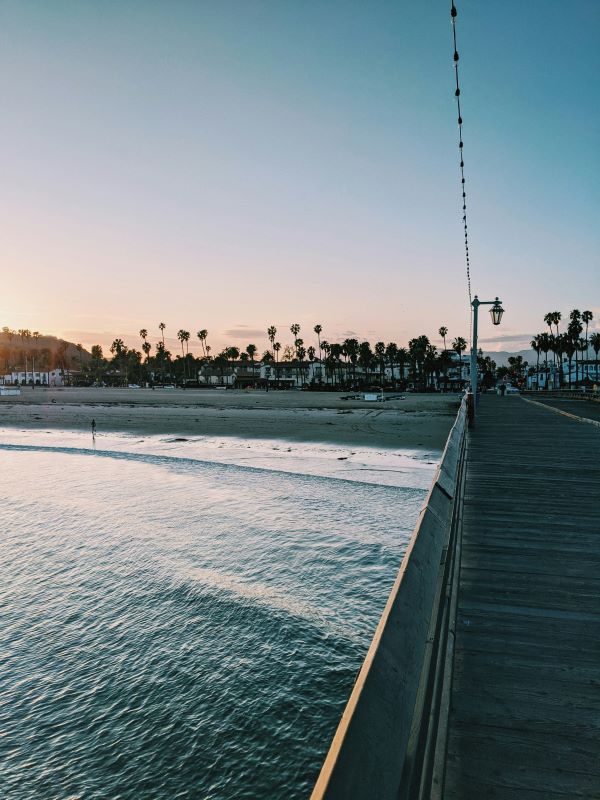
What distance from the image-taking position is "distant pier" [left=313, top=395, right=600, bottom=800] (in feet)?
5.85

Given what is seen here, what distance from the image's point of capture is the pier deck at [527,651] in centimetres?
276

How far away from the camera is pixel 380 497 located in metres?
15.0

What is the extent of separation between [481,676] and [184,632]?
499cm

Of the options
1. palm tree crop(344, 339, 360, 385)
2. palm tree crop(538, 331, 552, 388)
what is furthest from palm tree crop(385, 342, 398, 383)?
palm tree crop(538, 331, 552, 388)

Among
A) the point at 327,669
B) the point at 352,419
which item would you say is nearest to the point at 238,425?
the point at 352,419

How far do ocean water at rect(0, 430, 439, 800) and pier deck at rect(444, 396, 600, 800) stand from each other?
228cm

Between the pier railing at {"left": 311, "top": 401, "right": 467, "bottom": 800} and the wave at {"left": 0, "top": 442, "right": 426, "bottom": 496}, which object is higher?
the pier railing at {"left": 311, "top": 401, "right": 467, "bottom": 800}

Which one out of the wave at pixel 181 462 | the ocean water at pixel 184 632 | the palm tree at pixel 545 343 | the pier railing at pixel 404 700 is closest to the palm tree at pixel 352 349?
the palm tree at pixel 545 343

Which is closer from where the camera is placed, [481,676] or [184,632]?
[481,676]

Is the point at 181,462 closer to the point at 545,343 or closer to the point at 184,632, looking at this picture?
the point at 184,632

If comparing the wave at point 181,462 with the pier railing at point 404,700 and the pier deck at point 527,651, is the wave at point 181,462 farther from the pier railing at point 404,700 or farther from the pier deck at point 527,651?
the pier railing at point 404,700

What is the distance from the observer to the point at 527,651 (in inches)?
152

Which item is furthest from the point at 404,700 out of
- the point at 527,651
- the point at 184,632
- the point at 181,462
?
the point at 181,462

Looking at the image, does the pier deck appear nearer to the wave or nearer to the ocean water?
the ocean water
